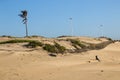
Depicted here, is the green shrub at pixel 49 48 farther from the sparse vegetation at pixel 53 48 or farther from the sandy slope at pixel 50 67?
the sandy slope at pixel 50 67

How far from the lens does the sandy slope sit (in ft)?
37.9

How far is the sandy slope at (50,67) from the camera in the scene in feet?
37.9

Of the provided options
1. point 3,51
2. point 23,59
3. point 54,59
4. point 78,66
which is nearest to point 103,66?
point 78,66

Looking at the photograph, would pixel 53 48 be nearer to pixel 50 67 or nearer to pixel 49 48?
pixel 49 48

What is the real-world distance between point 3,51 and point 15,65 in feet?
10.2

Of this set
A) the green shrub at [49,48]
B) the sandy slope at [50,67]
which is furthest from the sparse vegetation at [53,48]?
the sandy slope at [50,67]

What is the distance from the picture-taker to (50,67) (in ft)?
44.6

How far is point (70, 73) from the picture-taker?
40.3 feet

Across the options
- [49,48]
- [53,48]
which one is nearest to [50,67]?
[49,48]

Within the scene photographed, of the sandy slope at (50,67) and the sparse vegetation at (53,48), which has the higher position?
the sparse vegetation at (53,48)

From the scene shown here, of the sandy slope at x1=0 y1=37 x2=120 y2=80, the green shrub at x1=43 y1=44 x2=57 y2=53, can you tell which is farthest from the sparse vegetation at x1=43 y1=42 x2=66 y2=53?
the sandy slope at x1=0 y1=37 x2=120 y2=80

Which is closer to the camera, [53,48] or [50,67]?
[50,67]

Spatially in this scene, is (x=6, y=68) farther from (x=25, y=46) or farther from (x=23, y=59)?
(x=25, y=46)

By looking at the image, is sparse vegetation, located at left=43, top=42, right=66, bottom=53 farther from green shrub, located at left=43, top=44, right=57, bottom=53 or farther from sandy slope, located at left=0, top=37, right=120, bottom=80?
sandy slope, located at left=0, top=37, right=120, bottom=80
